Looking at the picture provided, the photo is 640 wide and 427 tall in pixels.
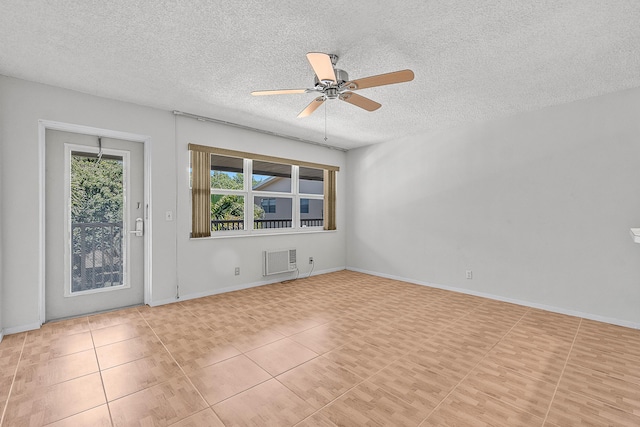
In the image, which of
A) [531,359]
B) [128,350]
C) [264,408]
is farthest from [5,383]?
[531,359]

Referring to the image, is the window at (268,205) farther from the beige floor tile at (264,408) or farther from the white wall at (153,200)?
the beige floor tile at (264,408)

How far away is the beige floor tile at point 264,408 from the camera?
1679mm

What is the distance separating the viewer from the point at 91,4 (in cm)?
188

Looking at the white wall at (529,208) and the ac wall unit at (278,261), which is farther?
the ac wall unit at (278,261)

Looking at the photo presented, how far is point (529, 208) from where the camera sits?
12.6 feet

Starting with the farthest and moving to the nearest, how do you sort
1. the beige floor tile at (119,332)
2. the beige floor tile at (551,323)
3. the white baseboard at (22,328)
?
the beige floor tile at (551,323)
the white baseboard at (22,328)
the beige floor tile at (119,332)

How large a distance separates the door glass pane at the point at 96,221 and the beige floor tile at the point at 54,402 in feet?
5.98

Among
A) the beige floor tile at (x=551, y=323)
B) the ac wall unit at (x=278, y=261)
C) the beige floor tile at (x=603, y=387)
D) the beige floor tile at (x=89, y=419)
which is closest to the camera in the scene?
the beige floor tile at (x=89, y=419)

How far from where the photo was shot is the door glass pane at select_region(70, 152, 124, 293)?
11.2 feet

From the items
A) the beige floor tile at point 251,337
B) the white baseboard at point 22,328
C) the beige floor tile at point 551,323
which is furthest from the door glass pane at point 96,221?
the beige floor tile at point 551,323

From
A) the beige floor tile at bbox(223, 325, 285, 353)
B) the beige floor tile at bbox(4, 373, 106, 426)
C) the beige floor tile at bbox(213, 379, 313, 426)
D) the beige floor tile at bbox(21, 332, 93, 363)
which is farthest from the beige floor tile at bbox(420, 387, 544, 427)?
the beige floor tile at bbox(21, 332, 93, 363)

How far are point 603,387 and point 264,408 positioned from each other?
2.36 meters

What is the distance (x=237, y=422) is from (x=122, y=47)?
9.58 feet

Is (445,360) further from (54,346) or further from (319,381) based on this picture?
(54,346)
